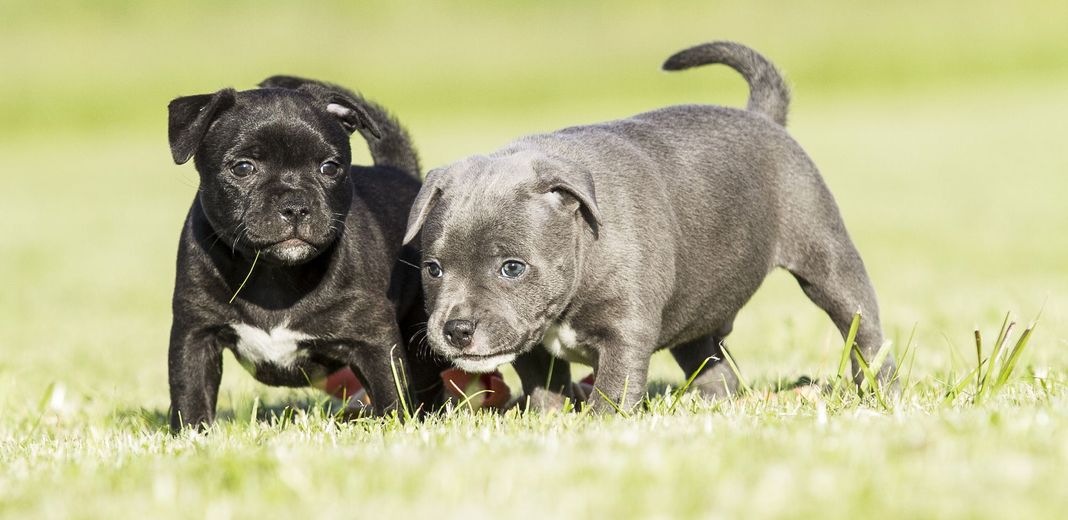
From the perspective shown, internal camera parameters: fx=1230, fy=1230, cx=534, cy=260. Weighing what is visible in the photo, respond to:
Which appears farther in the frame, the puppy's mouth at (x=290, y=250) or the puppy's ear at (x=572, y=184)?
the puppy's mouth at (x=290, y=250)

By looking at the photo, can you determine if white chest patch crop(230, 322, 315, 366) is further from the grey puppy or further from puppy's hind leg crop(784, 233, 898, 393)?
puppy's hind leg crop(784, 233, 898, 393)

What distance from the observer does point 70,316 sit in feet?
43.6

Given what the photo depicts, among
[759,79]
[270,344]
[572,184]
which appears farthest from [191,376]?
[759,79]

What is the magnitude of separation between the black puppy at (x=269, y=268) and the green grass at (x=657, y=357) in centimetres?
33

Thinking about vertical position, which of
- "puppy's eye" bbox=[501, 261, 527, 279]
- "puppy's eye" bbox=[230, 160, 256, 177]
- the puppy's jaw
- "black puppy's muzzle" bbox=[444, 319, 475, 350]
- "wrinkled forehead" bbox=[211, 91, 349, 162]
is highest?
"wrinkled forehead" bbox=[211, 91, 349, 162]

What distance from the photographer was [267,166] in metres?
5.21

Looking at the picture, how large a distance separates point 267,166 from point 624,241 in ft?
5.10

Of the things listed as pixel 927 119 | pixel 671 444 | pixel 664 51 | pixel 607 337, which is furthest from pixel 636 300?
pixel 664 51

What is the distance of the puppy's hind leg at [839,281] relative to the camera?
5797 mm

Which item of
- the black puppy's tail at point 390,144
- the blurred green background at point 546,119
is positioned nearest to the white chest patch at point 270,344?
the black puppy's tail at point 390,144

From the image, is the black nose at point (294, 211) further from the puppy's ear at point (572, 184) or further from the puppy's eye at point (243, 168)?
the puppy's ear at point (572, 184)

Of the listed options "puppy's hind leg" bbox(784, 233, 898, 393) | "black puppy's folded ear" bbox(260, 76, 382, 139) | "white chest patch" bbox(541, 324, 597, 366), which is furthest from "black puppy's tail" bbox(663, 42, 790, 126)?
"white chest patch" bbox(541, 324, 597, 366)

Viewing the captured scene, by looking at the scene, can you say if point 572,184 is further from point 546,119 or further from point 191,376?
point 546,119

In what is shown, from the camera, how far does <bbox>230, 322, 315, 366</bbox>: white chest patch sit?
521 centimetres
